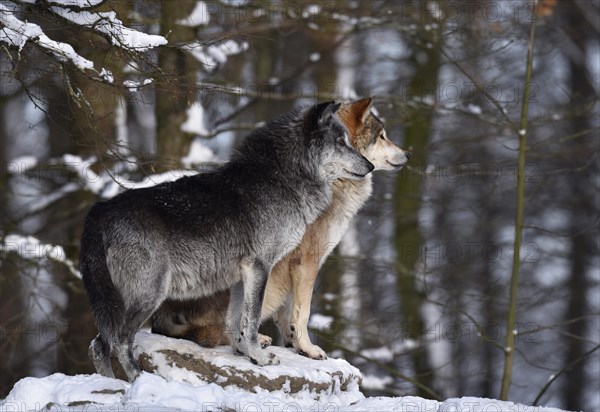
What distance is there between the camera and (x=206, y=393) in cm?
638

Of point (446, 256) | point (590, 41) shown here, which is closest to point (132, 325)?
point (446, 256)

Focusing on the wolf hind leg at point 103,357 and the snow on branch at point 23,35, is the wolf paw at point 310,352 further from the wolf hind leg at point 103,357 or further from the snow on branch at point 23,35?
the snow on branch at point 23,35

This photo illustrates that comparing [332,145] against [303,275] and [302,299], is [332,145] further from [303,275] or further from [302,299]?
[302,299]

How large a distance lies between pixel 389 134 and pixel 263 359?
929 centimetres

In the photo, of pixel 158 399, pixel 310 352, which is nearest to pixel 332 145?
pixel 310 352

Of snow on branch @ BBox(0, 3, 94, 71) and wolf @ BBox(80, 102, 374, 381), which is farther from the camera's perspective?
wolf @ BBox(80, 102, 374, 381)

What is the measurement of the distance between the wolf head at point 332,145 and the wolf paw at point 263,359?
1636 millimetres

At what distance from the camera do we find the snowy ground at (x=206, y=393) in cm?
628

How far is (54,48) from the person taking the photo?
7211 millimetres

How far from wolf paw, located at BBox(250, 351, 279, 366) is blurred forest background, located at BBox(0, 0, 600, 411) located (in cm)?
216

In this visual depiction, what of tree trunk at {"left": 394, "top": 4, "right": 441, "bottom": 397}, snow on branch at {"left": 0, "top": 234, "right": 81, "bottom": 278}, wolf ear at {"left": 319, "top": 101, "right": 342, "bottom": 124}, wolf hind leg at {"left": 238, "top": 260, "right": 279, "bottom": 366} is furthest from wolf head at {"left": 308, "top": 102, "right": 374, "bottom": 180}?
tree trunk at {"left": 394, "top": 4, "right": 441, "bottom": 397}

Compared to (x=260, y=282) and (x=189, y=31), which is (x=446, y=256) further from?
(x=260, y=282)

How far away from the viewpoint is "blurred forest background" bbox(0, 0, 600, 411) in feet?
31.7

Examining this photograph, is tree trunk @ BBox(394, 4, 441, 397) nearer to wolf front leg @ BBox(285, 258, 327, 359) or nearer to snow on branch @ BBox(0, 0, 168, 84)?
wolf front leg @ BBox(285, 258, 327, 359)
